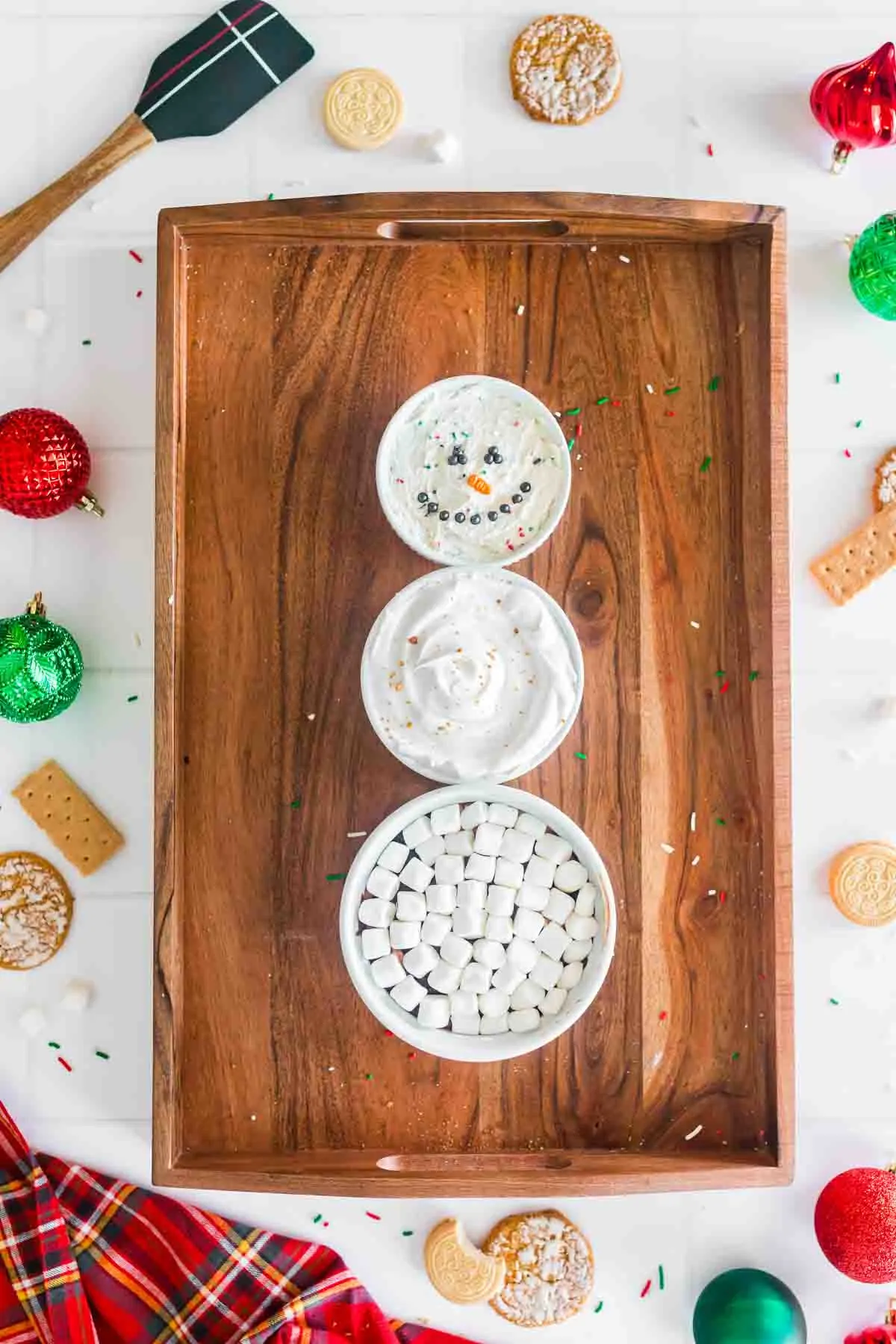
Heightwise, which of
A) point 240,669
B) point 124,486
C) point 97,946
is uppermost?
point 124,486

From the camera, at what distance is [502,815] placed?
1263 millimetres

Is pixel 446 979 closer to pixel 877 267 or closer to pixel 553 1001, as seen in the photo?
pixel 553 1001

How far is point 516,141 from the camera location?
1.42 meters

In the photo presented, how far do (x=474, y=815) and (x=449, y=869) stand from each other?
0.06 meters

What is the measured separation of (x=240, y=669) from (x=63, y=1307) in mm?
787

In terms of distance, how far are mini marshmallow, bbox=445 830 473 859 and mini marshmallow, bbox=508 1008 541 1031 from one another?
18 centimetres

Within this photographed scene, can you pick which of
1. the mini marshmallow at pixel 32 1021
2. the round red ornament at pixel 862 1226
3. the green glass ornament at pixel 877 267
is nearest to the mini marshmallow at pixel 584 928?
the round red ornament at pixel 862 1226

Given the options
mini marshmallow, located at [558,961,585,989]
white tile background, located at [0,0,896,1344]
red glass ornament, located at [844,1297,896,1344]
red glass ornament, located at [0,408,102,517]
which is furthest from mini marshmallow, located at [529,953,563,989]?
red glass ornament, located at [0,408,102,517]

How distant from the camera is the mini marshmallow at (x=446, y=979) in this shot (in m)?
1.26

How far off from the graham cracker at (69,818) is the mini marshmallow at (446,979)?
440 millimetres

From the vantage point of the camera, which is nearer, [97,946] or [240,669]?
[240,669]

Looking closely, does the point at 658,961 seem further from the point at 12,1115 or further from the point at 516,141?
the point at 516,141

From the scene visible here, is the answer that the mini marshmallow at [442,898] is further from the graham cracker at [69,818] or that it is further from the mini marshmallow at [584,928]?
the graham cracker at [69,818]

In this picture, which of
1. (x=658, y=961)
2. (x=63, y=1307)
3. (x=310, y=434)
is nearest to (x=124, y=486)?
(x=310, y=434)
